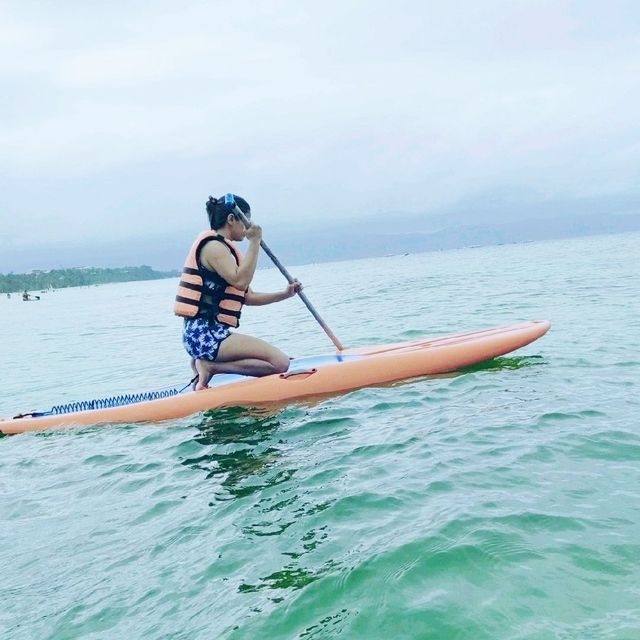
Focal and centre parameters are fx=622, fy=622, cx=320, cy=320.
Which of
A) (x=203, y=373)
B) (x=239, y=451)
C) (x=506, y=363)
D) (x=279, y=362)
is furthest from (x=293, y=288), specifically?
(x=506, y=363)

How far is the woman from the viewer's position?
6.29m

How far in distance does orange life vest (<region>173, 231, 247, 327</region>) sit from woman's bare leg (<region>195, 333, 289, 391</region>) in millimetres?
239

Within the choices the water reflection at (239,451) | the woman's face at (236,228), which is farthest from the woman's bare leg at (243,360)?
the woman's face at (236,228)

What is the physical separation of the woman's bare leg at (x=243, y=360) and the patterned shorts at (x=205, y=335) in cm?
7

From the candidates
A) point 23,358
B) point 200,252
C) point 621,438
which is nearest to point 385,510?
point 621,438

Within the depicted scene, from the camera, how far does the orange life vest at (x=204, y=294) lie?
6.38m

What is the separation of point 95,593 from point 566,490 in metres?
2.84

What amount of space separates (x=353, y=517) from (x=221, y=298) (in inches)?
133

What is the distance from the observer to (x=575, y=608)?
2.72 metres

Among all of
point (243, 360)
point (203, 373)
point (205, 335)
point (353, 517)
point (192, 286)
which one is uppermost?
point (192, 286)

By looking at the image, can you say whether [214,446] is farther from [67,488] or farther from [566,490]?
[566,490]

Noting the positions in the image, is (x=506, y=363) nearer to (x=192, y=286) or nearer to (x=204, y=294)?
(x=204, y=294)

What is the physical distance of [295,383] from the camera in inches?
278

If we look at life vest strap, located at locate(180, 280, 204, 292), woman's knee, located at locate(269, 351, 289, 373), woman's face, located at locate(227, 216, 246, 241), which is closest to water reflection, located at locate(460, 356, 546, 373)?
woman's knee, located at locate(269, 351, 289, 373)
